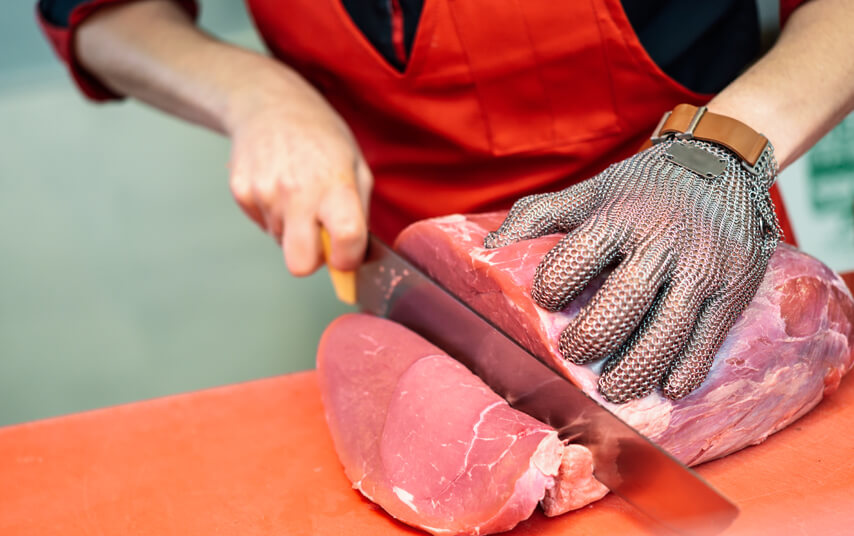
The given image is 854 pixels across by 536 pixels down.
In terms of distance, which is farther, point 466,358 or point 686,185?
point 466,358

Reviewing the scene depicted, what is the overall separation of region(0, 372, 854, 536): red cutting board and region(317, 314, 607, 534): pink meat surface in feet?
0.21

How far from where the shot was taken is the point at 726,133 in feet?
4.84

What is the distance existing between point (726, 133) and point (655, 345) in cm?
52

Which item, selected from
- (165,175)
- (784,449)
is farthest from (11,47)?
(784,449)

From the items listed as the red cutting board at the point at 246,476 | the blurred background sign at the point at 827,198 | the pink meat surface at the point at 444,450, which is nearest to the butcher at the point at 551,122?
the pink meat surface at the point at 444,450

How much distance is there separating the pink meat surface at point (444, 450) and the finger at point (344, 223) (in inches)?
11.5

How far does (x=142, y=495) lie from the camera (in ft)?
5.02

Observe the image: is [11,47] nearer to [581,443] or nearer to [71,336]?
[71,336]

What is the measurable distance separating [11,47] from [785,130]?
154 inches

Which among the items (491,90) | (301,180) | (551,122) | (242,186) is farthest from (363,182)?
(551,122)

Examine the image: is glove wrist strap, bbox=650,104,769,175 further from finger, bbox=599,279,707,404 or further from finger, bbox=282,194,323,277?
finger, bbox=282,194,323,277

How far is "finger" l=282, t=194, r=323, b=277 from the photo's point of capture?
185cm

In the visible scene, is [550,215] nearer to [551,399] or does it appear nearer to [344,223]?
[551,399]

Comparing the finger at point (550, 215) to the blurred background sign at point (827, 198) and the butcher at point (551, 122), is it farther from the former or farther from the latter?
the blurred background sign at point (827, 198)
